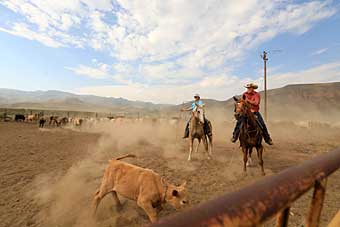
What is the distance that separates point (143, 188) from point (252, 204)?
3447 millimetres

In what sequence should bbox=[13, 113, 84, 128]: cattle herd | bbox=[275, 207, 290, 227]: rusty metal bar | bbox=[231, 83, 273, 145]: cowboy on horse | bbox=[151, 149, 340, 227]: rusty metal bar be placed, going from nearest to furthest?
bbox=[151, 149, 340, 227]: rusty metal bar < bbox=[275, 207, 290, 227]: rusty metal bar < bbox=[231, 83, 273, 145]: cowboy on horse < bbox=[13, 113, 84, 128]: cattle herd

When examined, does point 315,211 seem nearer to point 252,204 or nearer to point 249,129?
point 252,204

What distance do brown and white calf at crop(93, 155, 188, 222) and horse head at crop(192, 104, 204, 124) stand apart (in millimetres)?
5604

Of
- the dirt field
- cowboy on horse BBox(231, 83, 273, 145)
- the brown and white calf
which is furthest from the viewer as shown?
cowboy on horse BBox(231, 83, 273, 145)

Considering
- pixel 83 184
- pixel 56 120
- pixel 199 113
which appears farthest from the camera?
pixel 56 120

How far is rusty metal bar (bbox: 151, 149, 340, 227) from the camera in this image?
0.47 meters

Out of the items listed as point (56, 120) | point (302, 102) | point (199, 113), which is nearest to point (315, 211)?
point (199, 113)

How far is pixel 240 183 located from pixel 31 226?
16.7 ft

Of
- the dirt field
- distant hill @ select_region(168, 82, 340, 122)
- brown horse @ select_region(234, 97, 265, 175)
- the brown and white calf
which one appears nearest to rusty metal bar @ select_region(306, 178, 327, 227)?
the brown and white calf

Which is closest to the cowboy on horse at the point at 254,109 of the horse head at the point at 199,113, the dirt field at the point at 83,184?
the dirt field at the point at 83,184

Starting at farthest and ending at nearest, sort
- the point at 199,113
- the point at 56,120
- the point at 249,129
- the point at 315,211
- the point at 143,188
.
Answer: the point at 56,120
the point at 199,113
the point at 249,129
the point at 143,188
the point at 315,211

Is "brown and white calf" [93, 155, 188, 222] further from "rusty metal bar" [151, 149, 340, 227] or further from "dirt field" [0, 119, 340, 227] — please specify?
"rusty metal bar" [151, 149, 340, 227]

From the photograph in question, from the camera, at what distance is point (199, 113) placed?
31.0 feet

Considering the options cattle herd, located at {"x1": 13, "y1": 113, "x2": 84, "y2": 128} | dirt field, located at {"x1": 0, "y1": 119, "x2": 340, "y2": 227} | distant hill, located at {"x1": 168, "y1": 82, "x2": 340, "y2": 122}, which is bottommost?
Result: dirt field, located at {"x1": 0, "y1": 119, "x2": 340, "y2": 227}
